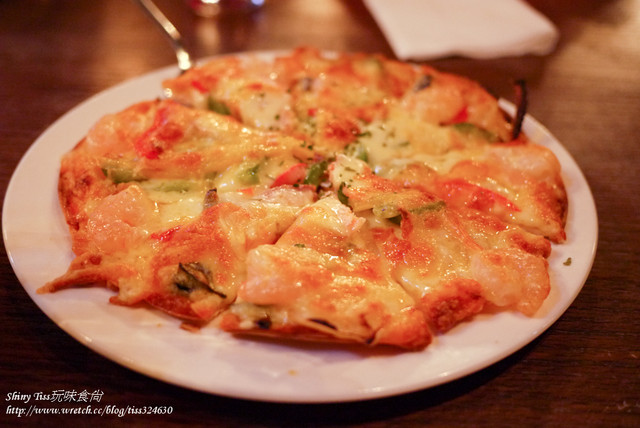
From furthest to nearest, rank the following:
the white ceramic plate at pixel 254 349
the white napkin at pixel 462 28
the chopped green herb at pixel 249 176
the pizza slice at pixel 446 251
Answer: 1. the white napkin at pixel 462 28
2. the chopped green herb at pixel 249 176
3. the pizza slice at pixel 446 251
4. the white ceramic plate at pixel 254 349

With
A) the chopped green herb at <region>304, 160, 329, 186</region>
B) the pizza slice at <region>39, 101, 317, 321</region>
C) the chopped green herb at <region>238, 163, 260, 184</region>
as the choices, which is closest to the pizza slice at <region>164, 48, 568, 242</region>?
the chopped green herb at <region>304, 160, 329, 186</region>

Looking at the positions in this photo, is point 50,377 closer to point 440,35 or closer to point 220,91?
point 220,91

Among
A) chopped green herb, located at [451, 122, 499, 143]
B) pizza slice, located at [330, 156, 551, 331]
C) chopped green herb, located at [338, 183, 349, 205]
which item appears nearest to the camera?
pizza slice, located at [330, 156, 551, 331]

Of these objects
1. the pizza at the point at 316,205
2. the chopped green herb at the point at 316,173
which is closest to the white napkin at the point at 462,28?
the pizza at the point at 316,205

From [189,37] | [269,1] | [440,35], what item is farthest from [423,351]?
[269,1]

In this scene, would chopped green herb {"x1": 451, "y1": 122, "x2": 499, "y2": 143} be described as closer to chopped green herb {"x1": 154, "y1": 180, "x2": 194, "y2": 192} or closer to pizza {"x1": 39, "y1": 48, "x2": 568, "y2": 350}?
pizza {"x1": 39, "y1": 48, "x2": 568, "y2": 350}

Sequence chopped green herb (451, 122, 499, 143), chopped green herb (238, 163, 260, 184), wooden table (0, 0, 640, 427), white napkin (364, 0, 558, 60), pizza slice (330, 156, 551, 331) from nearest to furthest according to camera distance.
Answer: wooden table (0, 0, 640, 427) < pizza slice (330, 156, 551, 331) < chopped green herb (238, 163, 260, 184) < chopped green herb (451, 122, 499, 143) < white napkin (364, 0, 558, 60)

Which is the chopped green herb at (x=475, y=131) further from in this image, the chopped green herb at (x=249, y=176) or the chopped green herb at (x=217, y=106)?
the chopped green herb at (x=217, y=106)
